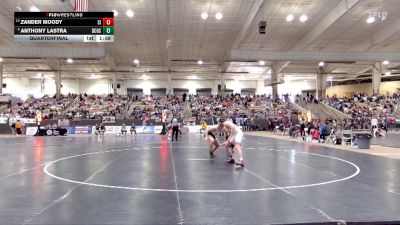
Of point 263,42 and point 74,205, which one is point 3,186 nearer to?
point 74,205

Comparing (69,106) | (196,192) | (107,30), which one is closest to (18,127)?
(69,106)

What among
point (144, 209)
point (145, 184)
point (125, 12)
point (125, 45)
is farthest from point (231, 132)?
point (125, 45)

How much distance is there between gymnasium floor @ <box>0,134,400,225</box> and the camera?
5.38 metres

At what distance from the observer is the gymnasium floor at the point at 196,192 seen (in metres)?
5.38

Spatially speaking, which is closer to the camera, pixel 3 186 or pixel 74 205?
pixel 74 205

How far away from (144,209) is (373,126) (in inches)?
1116

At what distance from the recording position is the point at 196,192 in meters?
7.08

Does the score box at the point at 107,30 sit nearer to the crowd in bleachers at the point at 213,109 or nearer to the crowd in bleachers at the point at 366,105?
the crowd in bleachers at the point at 213,109

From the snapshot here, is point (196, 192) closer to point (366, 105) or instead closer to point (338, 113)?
point (338, 113)

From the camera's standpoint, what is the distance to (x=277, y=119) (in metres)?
36.8

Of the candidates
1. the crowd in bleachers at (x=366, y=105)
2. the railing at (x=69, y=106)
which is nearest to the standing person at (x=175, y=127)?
the railing at (x=69, y=106)
